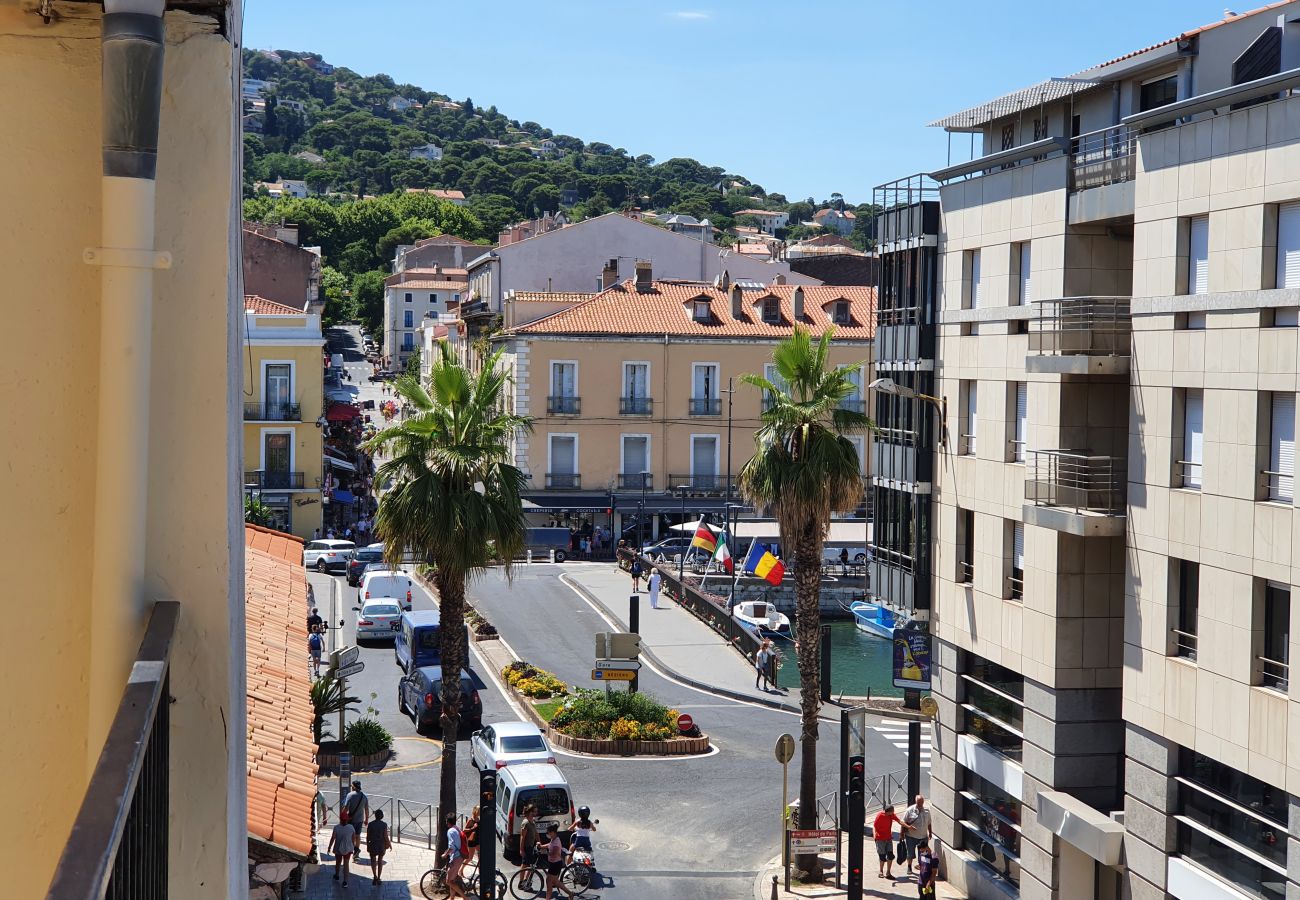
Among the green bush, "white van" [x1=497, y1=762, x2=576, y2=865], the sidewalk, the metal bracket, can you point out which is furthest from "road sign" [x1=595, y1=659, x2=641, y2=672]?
the metal bracket

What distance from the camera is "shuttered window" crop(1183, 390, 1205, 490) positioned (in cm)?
1709

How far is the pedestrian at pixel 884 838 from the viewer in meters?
24.7

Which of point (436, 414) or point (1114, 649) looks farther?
point (436, 414)

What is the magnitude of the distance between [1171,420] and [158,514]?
52.4 ft

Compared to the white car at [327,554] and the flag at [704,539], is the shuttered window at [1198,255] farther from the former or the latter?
the white car at [327,554]

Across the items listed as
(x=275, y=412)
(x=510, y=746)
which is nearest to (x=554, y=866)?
(x=510, y=746)

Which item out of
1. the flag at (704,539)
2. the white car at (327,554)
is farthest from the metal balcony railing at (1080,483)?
the white car at (327,554)

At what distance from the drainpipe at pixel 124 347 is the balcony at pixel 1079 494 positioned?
1683cm

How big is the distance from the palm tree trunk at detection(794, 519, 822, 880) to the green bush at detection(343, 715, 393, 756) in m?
9.07

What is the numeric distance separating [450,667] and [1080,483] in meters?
9.89

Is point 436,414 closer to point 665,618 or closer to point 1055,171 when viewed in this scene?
point 1055,171

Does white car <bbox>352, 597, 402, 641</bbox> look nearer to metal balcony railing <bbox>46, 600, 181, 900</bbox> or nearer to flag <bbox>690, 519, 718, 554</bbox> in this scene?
flag <bbox>690, 519, 718, 554</bbox>

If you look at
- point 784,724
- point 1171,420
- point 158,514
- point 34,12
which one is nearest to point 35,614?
point 158,514

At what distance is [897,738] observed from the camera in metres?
33.5
